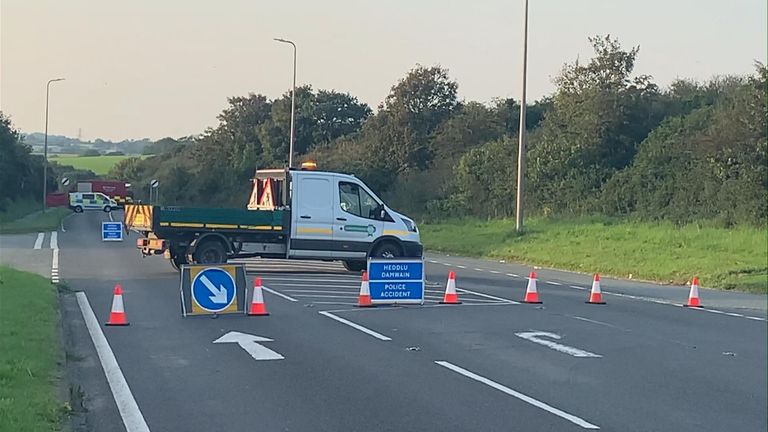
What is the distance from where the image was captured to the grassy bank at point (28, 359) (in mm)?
8367

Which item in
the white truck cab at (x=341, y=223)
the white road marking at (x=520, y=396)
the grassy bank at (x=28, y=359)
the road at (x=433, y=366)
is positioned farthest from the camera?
the white truck cab at (x=341, y=223)

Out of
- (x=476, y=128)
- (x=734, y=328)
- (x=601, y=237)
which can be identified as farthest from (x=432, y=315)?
(x=476, y=128)

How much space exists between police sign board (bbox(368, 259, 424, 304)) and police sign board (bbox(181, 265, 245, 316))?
2.53 meters

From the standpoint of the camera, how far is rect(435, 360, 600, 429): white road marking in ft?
29.9

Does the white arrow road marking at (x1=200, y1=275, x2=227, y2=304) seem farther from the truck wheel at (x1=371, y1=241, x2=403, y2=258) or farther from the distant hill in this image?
the distant hill

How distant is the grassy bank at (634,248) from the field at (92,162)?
10282 centimetres

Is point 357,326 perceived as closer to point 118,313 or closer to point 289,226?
point 118,313

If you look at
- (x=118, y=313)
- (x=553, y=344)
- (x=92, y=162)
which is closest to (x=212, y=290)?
(x=118, y=313)

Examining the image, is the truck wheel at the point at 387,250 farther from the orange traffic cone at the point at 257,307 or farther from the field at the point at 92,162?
the field at the point at 92,162

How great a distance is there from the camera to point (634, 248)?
32906 millimetres

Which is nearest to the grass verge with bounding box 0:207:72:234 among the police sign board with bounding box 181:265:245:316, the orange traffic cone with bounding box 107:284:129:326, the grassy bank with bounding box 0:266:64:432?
the grassy bank with bounding box 0:266:64:432

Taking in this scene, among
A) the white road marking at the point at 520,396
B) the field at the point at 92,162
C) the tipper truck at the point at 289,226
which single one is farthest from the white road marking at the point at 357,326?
the field at the point at 92,162

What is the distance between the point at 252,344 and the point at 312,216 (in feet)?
40.2

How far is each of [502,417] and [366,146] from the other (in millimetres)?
55776
